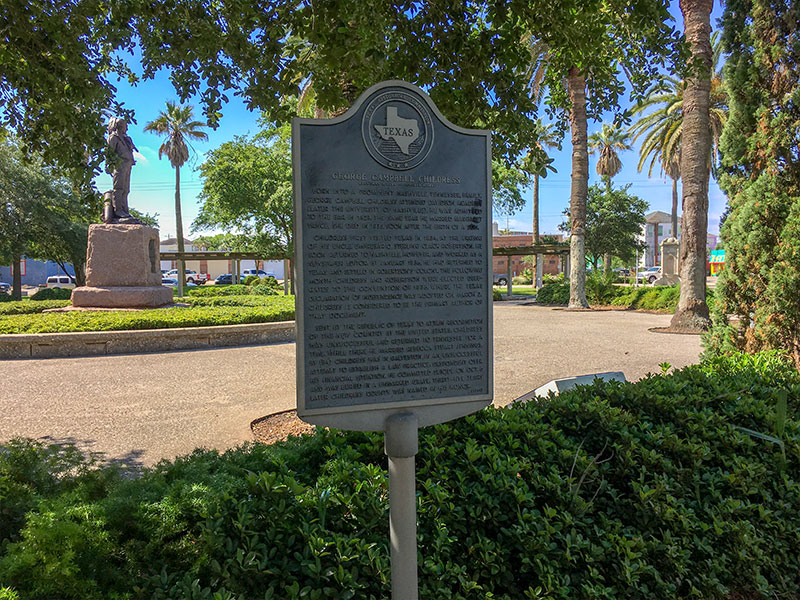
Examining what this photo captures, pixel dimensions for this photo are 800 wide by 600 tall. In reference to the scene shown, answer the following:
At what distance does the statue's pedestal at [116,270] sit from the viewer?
14461 millimetres

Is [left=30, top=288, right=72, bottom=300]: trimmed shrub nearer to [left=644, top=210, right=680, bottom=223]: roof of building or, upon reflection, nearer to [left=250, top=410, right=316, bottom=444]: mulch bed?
[left=250, top=410, right=316, bottom=444]: mulch bed

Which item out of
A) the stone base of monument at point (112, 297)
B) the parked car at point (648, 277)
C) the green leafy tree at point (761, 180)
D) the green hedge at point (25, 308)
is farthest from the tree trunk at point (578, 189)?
the parked car at point (648, 277)

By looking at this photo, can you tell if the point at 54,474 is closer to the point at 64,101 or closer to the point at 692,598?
the point at 64,101

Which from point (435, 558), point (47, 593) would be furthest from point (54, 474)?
point (435, 558)

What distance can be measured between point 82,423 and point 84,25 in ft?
13.3

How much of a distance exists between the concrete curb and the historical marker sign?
9.60 m

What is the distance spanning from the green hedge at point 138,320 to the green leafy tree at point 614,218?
2623cm

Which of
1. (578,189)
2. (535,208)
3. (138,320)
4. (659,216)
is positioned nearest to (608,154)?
(535,208)

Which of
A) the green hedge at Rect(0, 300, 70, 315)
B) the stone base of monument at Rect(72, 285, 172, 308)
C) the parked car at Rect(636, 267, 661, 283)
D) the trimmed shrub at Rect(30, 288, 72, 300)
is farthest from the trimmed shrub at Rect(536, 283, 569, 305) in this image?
the trimmed shrub at Rect(30, 288, 72, 300)

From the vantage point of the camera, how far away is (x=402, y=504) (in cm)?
215

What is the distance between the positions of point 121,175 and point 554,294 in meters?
19.0

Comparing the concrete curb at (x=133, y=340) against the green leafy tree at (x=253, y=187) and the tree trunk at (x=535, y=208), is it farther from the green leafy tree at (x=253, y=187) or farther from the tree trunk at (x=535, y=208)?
the tree trunk at (x=535, y=208)

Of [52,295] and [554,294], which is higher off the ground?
[554,294]

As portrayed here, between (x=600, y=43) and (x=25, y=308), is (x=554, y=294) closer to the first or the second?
(x=25, y=308)
